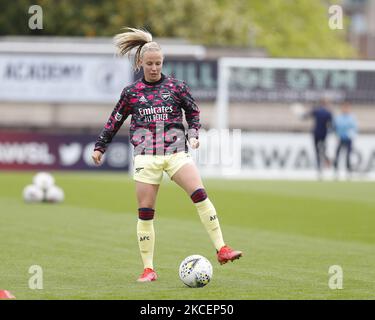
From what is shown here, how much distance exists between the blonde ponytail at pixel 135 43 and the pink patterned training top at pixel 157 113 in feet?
0.79

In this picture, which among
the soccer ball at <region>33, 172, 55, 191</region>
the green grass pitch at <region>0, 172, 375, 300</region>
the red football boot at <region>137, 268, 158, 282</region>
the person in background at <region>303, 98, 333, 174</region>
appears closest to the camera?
the green grass pitch at <region>0, 172, 375, 300</region>

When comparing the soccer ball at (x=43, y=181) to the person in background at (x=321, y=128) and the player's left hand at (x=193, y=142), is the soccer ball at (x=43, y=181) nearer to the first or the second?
the player's left hand at (x=193, y=142)

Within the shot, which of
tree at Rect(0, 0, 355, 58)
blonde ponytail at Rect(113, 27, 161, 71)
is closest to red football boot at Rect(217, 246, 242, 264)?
blonde ponytail at Rect(113, 27, 161, 71)

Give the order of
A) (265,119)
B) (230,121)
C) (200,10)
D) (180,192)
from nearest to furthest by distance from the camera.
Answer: (180,192)
(265,119)
(230,121)
(200,10)

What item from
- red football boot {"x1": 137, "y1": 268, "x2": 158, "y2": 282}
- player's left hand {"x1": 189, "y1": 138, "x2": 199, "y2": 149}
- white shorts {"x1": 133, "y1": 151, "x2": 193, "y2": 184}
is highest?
player's left hand {"x1": 189, "y1": 138, "x2": 199, "y2": 149}

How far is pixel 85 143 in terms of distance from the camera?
116 feet

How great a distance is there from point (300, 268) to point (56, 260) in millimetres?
2596

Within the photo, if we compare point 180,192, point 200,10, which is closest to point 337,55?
point 200,10

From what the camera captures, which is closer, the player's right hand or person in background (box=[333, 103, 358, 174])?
the player's right hand

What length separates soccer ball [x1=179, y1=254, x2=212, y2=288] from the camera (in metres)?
10.4

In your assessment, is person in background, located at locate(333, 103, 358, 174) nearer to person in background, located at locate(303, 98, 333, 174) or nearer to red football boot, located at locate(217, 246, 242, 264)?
person in background, located at locate(303, 98, 333, 174)

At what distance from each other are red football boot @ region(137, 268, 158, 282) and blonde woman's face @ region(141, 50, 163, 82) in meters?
1.78

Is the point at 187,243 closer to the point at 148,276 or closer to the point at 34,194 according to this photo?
the point at 148,276

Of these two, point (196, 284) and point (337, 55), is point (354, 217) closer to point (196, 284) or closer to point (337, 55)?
point (196, 284)
